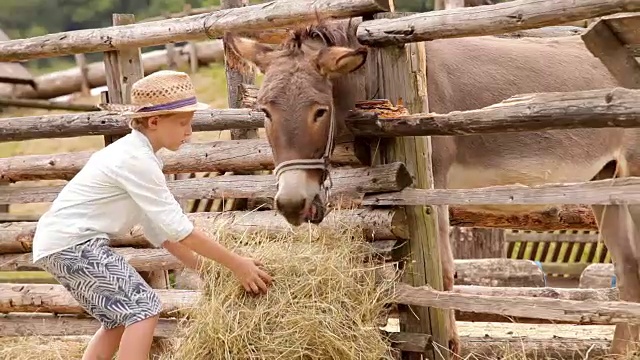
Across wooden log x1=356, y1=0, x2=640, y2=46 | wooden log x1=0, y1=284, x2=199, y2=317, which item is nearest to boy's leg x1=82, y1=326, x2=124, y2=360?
wooden log x1=0, y1=284, x2=199, y2=317

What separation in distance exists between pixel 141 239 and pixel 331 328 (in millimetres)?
2237

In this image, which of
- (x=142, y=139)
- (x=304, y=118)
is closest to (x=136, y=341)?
(x=142, y=139)

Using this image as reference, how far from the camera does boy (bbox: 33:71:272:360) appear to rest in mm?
4160

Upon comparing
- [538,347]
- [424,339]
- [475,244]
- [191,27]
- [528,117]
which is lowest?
Result: [538,347]

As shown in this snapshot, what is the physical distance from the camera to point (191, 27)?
5.68 m

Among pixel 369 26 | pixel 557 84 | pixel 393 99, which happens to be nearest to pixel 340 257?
pixel 393 99

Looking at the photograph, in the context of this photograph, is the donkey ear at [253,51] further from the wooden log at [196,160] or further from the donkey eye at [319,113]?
the wooden log at [196,160]

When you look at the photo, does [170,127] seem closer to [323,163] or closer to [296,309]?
[323,163]

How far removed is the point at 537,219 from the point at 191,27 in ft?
9.90

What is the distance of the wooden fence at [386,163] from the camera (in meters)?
4.18

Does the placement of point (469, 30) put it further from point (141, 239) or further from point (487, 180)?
point (141, 239)

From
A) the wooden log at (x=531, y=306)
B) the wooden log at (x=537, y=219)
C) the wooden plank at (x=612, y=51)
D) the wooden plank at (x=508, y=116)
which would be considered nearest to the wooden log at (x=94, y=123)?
the wooden plank at (x=508, y=116)

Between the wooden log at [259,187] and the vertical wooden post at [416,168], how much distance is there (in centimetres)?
11

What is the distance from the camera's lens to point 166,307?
5.86 meters
